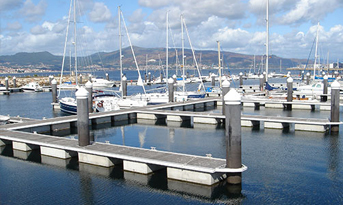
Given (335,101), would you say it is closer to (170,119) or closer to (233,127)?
(170,119)

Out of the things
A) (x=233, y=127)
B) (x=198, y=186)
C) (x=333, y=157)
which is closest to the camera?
(x=233, y=127)

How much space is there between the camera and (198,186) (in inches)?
526

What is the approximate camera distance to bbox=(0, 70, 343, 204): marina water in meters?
12.7

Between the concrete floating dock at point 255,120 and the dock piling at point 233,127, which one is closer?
the dock piling at point 233,127

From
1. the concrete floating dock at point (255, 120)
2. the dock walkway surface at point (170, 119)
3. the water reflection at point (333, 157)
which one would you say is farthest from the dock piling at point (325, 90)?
the water reflection at point (333, 157)

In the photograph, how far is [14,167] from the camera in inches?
667

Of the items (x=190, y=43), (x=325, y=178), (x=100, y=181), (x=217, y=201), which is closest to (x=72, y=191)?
(x=100, y=181)

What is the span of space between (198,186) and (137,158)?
3.01 m

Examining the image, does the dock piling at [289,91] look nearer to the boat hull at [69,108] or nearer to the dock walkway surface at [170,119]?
the dock walkway surface at [170,119]

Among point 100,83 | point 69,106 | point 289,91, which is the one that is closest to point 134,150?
point 69,106

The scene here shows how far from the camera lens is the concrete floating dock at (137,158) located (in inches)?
526

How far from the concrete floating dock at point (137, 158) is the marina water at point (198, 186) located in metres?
0.37

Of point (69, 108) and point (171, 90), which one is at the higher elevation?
point (171, 90)

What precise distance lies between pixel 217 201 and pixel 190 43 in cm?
3432
